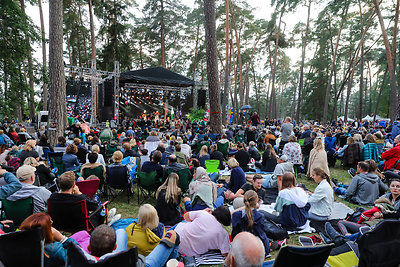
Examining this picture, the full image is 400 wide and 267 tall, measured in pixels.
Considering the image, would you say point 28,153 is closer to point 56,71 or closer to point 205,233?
point 56,71

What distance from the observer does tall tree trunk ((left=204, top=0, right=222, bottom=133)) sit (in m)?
9.19

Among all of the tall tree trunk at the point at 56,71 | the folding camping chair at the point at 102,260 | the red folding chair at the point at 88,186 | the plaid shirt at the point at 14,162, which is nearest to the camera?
the folding camping chair at the point at 102,260

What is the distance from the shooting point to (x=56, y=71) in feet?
25.0

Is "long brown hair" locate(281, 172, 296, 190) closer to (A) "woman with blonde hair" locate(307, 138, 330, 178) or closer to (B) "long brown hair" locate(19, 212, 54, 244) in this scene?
(A) "woman with blonde hair" locate(307, 138, 330, 178)

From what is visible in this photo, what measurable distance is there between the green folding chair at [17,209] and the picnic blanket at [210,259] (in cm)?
212

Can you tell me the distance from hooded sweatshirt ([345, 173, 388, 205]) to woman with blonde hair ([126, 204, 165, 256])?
12.6 feet

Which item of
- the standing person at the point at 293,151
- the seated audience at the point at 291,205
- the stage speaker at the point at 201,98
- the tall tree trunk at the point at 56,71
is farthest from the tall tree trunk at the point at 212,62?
the stage speaker at the point at 201,98

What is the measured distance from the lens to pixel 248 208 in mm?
2557

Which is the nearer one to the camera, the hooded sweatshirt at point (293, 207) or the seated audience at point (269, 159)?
the hooded sweatshirt at point (293, 207)

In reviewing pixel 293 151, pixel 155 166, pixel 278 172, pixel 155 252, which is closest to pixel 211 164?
pixel 278 172

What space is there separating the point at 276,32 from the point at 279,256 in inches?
893

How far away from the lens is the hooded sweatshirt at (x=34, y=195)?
2.86 meters

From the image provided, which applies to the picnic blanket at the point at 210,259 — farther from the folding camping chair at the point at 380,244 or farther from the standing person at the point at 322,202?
the standing person at the point at 322,202

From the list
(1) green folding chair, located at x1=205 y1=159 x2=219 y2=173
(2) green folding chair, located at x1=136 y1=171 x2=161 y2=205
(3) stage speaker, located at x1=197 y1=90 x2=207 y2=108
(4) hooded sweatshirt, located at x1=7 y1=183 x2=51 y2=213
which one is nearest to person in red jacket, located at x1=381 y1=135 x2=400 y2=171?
(1) green folding chair, located at x1=205 y1=159 x2=219 y2=173
